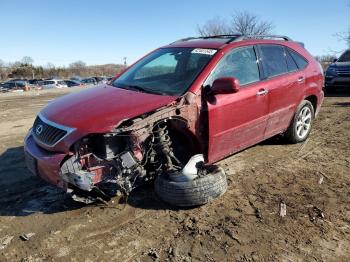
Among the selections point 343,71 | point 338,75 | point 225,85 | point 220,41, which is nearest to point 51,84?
point 338,75

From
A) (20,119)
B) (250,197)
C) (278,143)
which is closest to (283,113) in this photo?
(278,143)

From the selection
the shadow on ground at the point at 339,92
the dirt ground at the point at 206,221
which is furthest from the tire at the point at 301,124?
the shadow on ground at the point at 339,92

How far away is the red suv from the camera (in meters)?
3.93

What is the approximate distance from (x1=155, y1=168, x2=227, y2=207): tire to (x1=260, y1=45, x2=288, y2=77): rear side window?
2083 millimetres

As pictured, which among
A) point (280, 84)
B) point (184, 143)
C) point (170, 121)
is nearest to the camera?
point (170, 121)

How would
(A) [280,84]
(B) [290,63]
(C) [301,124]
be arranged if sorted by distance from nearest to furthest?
(A) [280,84], (B) [290,63], (C) [301,124]

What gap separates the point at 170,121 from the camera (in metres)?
4.35

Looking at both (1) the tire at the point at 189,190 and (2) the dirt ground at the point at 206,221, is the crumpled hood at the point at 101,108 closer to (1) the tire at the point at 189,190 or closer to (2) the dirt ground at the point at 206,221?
(1) the tire at the point at 189,190

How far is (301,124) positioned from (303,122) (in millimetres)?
71

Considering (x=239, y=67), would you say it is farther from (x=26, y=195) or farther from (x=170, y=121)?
(x=26, y=195)

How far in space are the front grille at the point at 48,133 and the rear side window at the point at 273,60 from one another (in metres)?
3.04

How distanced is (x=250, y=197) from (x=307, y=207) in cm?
64

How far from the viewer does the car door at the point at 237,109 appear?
462 cm

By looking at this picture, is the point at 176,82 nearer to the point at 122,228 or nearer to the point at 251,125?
the point at 251,125
